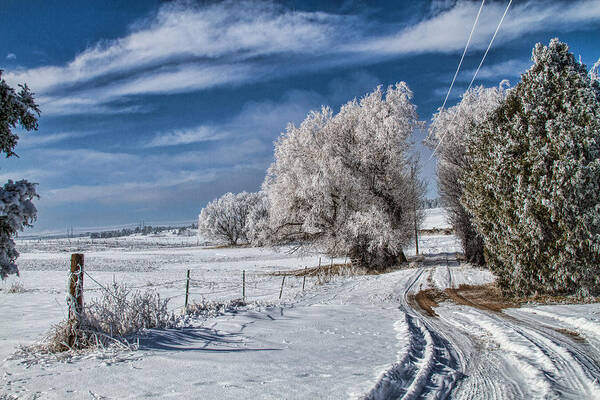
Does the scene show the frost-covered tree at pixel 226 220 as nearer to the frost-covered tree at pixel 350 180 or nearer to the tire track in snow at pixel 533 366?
the frost-covered tree at pixel 350 180

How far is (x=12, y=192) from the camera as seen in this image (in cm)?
418

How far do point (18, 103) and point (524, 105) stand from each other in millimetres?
12834

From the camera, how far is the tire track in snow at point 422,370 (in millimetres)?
4328

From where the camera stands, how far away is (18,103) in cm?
437

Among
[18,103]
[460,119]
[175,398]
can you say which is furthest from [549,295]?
[460,119]

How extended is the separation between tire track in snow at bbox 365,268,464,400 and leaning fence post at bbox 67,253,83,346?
15.2 ft

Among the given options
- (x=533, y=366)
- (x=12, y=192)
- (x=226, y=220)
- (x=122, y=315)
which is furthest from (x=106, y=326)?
(x=226, y=220)

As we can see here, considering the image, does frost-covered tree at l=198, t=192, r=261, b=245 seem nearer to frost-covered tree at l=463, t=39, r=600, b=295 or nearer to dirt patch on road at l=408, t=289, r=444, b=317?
dirt patch on road at l=408, t=289, r=444, b=317

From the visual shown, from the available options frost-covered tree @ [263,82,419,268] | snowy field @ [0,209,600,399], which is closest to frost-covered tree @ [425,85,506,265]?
frost-covered tree @ [263,82,419,268]

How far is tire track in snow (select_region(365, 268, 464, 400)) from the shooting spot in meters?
4.33

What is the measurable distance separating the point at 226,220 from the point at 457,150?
2536 inches

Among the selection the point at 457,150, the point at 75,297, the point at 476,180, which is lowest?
the point at 75,297

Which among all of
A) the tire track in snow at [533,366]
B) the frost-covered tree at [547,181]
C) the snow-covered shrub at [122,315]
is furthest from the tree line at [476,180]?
the snow-covered shrub at [122,315]

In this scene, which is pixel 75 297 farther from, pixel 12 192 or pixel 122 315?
pixel 12 192
